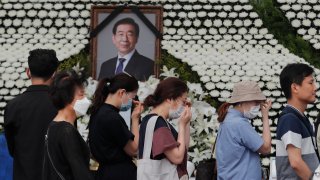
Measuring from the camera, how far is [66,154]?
4.63 meters

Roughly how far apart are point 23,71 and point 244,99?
17.0 ft

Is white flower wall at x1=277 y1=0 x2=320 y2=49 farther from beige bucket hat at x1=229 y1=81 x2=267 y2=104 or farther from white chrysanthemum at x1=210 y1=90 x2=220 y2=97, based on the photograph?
beige bucket hat at x1=229 y1=81 x2=267 y2=104

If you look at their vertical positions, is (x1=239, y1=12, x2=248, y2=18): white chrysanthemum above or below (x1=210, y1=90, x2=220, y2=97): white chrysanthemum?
above

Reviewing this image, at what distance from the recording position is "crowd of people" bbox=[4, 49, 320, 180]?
5227 mm

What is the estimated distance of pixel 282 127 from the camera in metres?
5.26

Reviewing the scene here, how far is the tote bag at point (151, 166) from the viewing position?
17.6 feet

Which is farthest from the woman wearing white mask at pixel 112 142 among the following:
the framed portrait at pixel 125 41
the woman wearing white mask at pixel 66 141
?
the framed portrait at pixel 125 41

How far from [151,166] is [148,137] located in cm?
18

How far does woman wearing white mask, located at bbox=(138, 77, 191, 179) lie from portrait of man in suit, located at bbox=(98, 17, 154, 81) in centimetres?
494

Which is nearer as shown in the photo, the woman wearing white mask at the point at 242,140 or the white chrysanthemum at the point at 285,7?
the woman wearing white mask at the point at 242,140

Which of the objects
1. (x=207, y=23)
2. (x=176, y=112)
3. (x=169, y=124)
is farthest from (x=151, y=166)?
(x=207, y=23)

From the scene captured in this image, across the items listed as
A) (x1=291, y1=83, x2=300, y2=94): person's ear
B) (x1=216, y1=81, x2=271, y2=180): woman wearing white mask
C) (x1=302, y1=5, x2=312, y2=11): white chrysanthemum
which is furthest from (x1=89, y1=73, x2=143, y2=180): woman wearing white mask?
(x1=302, y1=5, x2=312, y2=11): white chrysanthemum

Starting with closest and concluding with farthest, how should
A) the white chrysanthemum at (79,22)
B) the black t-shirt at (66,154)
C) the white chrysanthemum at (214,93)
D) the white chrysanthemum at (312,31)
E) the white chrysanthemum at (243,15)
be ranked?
the black t-shirt at (66,154), the white chrysanthemum at (214,93), the white chrysanthemum at (312,31), the white chrysanthemum at (243,15), the white chrysanthemum at (79,22)

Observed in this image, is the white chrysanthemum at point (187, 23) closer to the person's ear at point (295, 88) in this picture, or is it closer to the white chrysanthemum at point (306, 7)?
the white chrysanthemum at point (306, 7)
